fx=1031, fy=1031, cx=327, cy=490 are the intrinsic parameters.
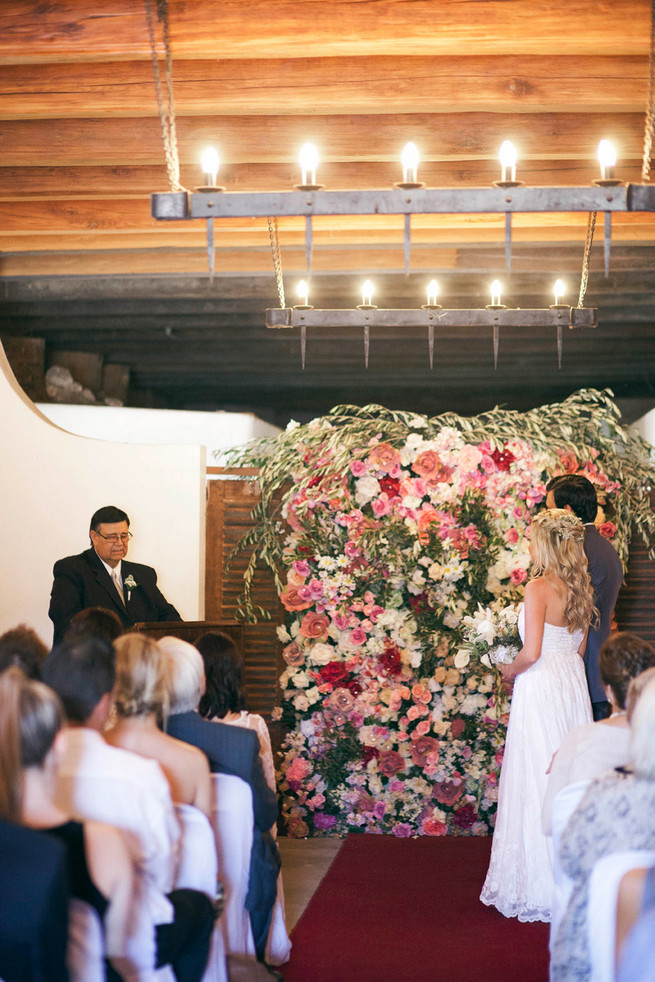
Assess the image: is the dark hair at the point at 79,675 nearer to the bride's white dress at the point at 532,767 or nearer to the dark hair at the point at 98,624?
the dark hair at the point at 98,624

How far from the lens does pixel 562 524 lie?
4.21 m

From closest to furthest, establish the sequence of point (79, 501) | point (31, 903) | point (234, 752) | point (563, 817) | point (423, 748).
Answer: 1. point (31, 903)
2. point (563, 817)
3. point (234, 752)
4. point (423, 748)
5. point (79, 501)

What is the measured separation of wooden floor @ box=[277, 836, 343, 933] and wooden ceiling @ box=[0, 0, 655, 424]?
3348 mm

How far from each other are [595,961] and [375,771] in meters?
3.00

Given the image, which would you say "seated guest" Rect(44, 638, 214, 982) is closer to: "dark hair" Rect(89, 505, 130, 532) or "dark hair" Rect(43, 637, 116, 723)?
"dark hair" Rect(43, 637, 116, 723)

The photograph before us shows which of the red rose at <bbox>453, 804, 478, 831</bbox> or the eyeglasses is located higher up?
the eyeglasses

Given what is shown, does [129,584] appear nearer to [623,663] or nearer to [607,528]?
[607,528]

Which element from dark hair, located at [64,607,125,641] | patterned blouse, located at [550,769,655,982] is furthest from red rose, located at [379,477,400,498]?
patterned blouse, located at [550,769,655,982]

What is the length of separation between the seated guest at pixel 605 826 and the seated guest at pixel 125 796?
3.05ft

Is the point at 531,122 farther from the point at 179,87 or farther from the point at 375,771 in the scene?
the point at 375,771

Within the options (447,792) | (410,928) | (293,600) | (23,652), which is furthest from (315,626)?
(23,652)

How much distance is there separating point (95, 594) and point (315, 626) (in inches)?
45.7

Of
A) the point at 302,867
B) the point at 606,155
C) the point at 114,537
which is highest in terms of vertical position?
the point at 606,155

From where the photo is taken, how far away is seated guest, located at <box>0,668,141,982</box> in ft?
6.97
